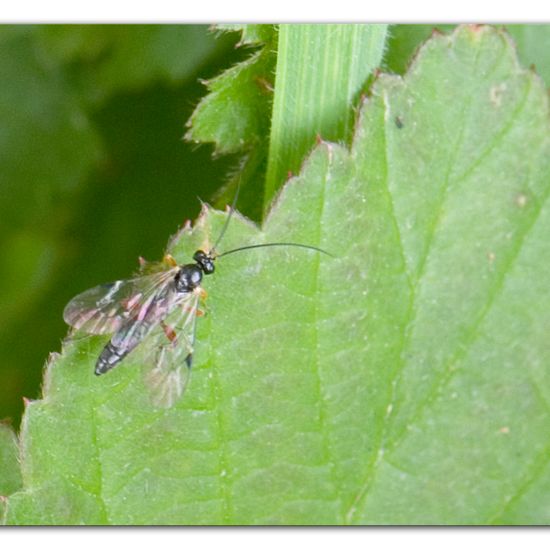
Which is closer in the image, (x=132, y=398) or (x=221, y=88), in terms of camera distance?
(x=132, y=398)

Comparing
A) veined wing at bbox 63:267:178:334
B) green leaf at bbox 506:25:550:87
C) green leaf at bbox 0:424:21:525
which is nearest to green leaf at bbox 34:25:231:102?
veined wing at bbox 63:267:178:334

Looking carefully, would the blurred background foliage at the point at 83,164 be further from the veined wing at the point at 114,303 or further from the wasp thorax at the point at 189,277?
the wasp thorax at the point at 189,277

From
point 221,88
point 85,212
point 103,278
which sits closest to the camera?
point 221,88

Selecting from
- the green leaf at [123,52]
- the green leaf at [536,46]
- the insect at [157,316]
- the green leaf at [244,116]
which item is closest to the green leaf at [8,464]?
the insect at [157,316]

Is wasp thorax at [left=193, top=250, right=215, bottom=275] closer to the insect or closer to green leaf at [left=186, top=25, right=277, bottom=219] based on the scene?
the insect

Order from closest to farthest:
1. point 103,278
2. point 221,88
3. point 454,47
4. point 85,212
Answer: point 454,47, point 221,88, point 103,278, point 85,212

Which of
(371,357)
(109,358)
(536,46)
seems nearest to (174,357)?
(109,358)
